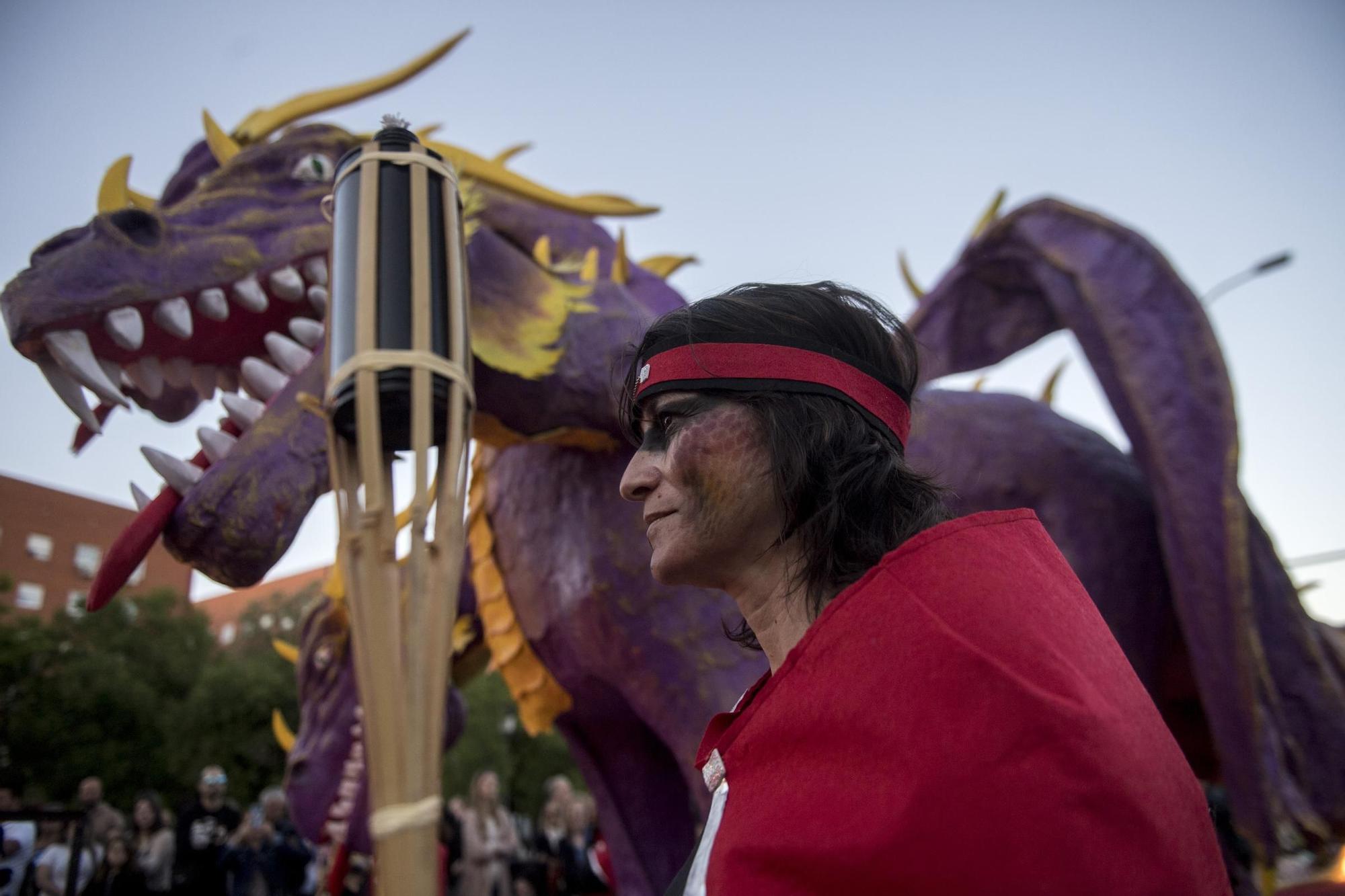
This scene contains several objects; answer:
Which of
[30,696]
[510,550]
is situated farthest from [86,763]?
[510,550]

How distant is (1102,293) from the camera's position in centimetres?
258

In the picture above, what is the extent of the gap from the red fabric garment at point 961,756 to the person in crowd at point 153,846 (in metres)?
4.58

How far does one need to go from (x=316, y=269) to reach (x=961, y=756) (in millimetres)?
1865

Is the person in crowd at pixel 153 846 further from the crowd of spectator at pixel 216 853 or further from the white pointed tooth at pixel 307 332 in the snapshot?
the white pointed tooth at pixel 307 332

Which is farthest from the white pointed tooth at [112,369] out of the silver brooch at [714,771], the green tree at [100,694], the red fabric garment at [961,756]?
the green tree at [100,694]

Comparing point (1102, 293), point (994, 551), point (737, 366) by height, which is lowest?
point (994, 551)

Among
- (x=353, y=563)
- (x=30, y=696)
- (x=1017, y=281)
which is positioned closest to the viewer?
(x=353, y=563)

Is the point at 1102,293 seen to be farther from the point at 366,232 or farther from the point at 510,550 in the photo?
the point at 366,232

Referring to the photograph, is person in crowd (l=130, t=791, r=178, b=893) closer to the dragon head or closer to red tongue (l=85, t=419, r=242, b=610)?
the dragon head

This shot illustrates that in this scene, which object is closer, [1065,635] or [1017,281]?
[1065,635]

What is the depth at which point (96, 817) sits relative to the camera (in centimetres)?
455

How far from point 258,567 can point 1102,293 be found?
2039 millimetres

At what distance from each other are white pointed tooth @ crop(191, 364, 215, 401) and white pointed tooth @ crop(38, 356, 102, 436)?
10.0 inches

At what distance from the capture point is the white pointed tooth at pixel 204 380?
2143mm
